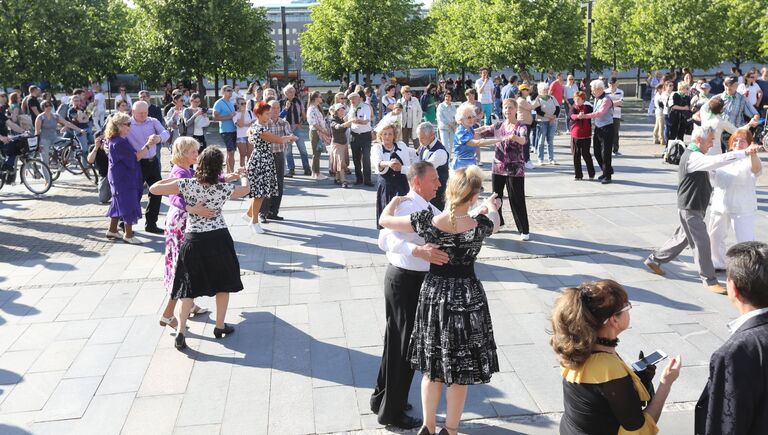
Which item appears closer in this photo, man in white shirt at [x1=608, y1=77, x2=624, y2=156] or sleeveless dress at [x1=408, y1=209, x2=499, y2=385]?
sleeveless dress at [x1=408, y1=209, x2=499, y2=385]

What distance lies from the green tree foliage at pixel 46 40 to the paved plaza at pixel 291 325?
63.7ft

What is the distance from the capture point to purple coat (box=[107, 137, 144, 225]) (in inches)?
367

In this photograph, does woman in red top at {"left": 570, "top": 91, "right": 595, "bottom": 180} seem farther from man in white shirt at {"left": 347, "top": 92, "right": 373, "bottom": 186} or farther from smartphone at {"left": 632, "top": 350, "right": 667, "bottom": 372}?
smartphone at {"left": 632, "top": 350, "right": 667, "bottom": 372}

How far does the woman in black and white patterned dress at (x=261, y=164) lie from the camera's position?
10.1m

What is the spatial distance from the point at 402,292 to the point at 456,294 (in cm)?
49

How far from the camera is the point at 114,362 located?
593cm

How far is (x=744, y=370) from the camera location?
103 inches

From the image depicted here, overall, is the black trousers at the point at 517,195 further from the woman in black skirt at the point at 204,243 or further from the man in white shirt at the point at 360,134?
the man in white shirt at the point at 360,134

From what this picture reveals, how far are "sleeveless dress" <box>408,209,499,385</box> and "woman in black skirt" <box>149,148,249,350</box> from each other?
96.0 inches

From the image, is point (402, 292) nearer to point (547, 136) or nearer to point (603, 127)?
point (603, 127)

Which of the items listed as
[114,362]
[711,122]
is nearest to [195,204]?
[114,362]

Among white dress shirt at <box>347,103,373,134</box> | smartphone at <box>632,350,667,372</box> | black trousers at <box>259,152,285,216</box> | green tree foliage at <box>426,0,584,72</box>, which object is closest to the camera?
smartphone at <box>632,350,667,372</box>

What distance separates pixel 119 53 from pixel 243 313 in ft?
89.1

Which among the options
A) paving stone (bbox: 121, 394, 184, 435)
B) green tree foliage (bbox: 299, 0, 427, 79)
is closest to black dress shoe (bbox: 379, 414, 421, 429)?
paving stone (bbox: 121, 394, 184, 435)
